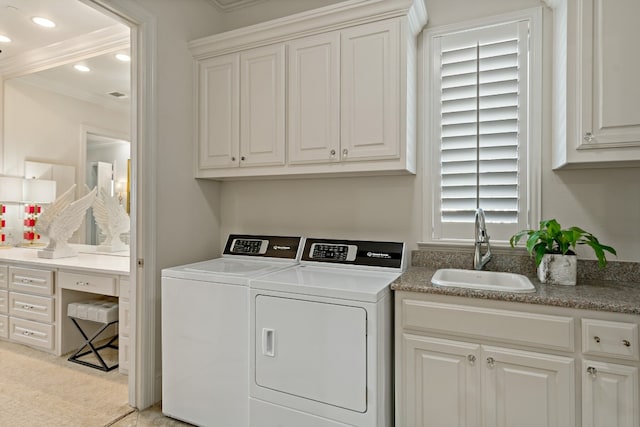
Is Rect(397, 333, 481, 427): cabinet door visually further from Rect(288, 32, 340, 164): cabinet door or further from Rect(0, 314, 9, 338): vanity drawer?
Rect(0, 314, 9, 338): vanity drawer

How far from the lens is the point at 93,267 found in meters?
2.72

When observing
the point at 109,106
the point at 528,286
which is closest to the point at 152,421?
the point at 528,286

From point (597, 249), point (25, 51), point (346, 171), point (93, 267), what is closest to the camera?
point (597, 249)

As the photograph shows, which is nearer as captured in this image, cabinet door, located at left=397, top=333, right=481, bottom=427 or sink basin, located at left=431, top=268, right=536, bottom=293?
cabinet door, located at left=397, top=333, right=481, bottom=427

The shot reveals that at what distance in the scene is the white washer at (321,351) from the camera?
1.59m

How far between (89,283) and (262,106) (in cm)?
192

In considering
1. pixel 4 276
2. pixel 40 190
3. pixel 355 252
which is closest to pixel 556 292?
pixel 355 252

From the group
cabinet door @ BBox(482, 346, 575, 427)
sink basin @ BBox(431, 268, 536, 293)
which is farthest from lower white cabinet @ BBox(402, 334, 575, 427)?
sink basin @ BBox(431, 268, 536, 293)

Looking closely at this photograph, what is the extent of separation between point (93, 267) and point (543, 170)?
3.10 metres

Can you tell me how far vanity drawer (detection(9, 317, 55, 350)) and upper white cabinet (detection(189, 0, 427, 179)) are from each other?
6.39 feet

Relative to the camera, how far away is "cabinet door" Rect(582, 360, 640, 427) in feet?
4.39

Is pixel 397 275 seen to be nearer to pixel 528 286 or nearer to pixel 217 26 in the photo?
pixel 528 286

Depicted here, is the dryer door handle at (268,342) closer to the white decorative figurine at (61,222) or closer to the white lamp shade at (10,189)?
the white decorative figurine at (61,222)

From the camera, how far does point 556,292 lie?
1540 millimetres
